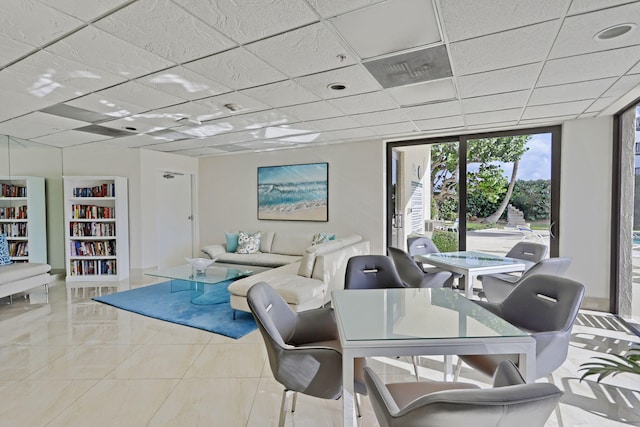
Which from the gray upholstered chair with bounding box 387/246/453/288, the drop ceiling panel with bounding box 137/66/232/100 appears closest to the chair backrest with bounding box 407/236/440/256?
the gray upholstered chair with bounding box 387/246/453/288

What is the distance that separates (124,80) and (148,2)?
1.27 metres

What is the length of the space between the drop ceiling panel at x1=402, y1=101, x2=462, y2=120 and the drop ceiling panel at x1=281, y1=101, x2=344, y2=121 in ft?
2.71

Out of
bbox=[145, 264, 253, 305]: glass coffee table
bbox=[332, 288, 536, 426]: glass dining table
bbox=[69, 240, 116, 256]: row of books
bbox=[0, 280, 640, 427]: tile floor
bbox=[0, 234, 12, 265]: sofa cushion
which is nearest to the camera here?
bbox=[332, 288, 536, 426]: glass dining table

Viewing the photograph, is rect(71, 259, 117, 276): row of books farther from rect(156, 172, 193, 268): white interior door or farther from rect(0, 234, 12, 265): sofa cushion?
rect(0, 234, 12, 265): sofa cushion

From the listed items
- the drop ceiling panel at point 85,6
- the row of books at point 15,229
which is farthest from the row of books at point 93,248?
the drop ceiling panel at point 85,6

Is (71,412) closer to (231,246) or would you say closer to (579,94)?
(231,246)

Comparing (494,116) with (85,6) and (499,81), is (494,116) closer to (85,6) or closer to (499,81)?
(499,81)

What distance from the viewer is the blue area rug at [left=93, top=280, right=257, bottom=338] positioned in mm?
3443

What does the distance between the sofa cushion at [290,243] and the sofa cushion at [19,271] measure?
3396 mm

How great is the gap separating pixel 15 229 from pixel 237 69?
532 cm

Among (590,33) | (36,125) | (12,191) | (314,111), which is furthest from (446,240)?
(12,191)

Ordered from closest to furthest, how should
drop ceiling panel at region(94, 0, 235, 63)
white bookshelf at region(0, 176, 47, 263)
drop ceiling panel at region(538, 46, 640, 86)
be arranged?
drop ceiling panel at region(94, 0, 235, 63) < drop ceiling panel at region(538, 46, 640, 86) < white bookshelf at region(0, 176, 47, 263)

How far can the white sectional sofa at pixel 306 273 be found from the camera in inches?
135

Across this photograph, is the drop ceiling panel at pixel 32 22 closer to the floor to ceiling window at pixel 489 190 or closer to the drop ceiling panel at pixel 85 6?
the drop ceiling panel at pixel 85 6
